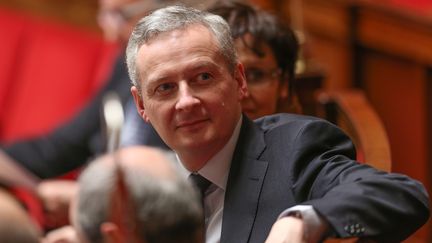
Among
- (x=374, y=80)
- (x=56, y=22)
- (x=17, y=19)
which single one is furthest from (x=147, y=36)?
(x=56, y=22)

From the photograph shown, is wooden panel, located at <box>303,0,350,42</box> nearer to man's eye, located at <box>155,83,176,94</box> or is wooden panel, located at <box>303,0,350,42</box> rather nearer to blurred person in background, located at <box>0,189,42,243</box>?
man's eye, located at <box>155,83,176,94</box>

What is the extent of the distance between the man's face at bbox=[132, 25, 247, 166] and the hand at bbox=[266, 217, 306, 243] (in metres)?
0.34

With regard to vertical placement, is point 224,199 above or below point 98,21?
above

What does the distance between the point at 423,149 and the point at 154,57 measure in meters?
2.04

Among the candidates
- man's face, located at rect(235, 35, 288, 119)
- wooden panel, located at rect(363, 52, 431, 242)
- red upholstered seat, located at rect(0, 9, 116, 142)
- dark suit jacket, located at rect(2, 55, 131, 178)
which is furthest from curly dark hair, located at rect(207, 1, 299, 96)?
red upholstered seat, located at rect(0, 9, 116, 142)

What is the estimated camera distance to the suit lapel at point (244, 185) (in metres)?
1.67

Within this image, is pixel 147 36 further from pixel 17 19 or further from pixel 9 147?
pixel 17 19

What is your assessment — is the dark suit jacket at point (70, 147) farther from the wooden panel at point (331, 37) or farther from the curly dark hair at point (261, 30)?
the wooden panel at point (331, 37)

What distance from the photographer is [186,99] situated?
1670 millimetres

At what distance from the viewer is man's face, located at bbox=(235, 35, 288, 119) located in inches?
88.4

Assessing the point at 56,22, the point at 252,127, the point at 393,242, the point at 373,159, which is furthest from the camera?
the point at 56,22

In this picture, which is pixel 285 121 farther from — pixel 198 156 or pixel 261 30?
pixel 261 30

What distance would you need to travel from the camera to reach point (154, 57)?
5.57ft

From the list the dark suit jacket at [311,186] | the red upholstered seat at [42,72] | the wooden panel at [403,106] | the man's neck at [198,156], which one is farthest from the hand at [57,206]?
the red upholstered seat at [42,72]
